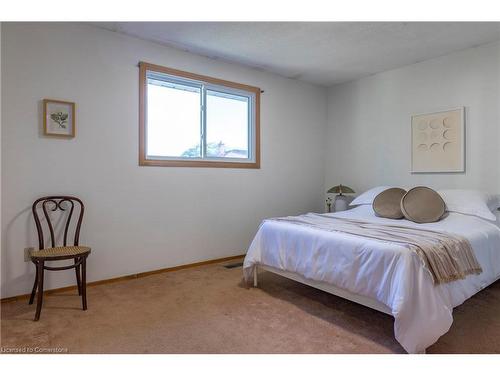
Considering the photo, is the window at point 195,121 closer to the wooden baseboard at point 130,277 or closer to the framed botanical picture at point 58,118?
the framed botanical picture at point 58,118

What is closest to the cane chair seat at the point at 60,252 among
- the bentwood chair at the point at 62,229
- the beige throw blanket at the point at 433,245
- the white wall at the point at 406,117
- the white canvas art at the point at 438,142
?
the bentwood chair at the point at 62,229

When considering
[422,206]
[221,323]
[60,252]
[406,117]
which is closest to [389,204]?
[422,206]

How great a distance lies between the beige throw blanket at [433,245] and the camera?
6.07 ft

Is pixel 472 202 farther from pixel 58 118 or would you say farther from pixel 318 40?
pixel 58 118

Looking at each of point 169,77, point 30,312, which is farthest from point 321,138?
point 30,312

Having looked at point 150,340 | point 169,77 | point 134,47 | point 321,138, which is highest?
point 134,47

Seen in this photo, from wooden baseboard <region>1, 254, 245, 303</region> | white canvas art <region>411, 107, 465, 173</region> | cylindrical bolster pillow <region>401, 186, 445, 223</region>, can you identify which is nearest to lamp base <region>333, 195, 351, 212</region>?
white canvas art <region>411, 107, 465, 173</region>

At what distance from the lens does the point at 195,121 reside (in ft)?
11.8

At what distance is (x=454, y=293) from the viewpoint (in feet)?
6.39

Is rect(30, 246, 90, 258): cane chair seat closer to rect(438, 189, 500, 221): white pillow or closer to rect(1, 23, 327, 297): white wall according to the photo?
rect(1, 23, 327, 297): white wall

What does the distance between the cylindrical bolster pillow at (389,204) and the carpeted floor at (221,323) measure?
3.15ft

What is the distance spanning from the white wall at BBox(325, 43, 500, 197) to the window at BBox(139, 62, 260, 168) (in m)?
1.41
